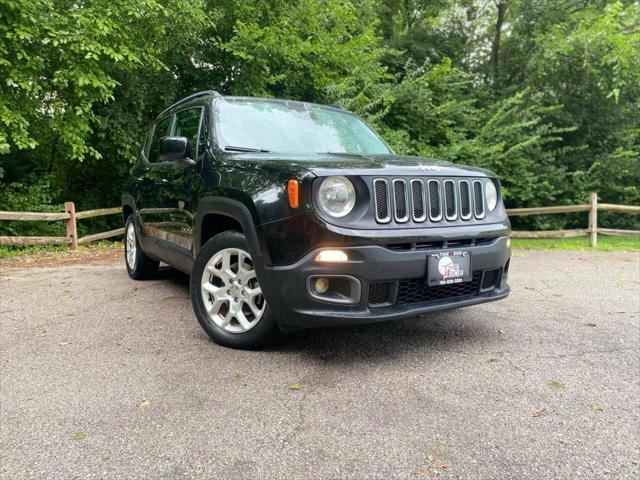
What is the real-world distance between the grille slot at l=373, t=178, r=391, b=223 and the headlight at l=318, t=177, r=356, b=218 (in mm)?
148

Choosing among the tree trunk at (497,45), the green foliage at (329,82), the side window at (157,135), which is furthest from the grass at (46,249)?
the tree trunk at (497,45)

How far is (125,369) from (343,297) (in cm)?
145

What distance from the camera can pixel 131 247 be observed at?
6.25m

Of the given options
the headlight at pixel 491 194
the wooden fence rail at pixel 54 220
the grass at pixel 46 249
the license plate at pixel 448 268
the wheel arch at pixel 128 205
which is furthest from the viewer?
the grass at pixel 46 249

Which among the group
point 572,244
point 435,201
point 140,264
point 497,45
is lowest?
point 572,244

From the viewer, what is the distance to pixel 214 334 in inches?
139

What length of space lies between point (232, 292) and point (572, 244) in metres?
9.66

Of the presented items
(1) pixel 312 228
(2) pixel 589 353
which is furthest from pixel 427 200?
(2) pixel 589 353

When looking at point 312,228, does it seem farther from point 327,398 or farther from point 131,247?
point 131,247

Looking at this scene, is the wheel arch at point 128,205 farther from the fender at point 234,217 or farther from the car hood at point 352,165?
the car hood at point 352,165

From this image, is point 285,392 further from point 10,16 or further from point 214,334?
point 10,16

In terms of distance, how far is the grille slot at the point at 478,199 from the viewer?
3.61m

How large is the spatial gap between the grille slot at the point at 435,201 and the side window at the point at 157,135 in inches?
121

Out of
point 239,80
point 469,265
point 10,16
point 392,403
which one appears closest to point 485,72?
point 239,80
